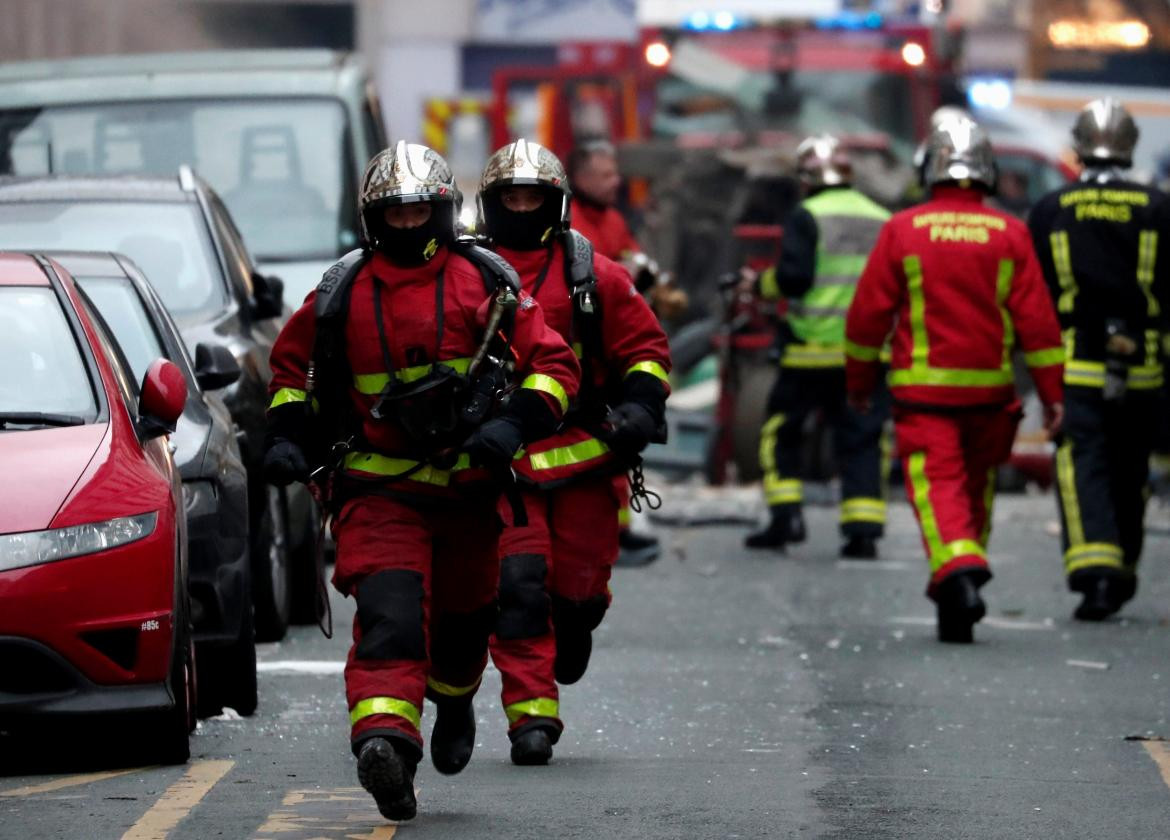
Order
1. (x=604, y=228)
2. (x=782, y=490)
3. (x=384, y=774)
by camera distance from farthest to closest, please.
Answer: (x=782, y=490), (x=604, y=228), (x=384, y=774)

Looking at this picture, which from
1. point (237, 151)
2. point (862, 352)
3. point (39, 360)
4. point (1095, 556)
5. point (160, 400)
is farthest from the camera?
point (237, 151)

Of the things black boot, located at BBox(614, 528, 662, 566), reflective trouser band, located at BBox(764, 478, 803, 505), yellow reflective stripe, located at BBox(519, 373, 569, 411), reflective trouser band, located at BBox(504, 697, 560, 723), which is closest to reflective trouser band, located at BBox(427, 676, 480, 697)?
reflective trouser band, located at BBox(504, 697, 560, 723)

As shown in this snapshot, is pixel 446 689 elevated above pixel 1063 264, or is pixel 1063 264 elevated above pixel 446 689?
pixel 1063 264

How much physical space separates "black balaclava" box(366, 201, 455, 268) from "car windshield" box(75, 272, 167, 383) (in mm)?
2385

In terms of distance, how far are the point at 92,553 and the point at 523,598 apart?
45.4 inches

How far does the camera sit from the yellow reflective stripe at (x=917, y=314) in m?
10.7

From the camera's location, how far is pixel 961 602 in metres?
10.4

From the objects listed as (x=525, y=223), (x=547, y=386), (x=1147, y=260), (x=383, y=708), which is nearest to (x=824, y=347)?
(x=1147, y=260)

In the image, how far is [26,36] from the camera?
26609 millimetres

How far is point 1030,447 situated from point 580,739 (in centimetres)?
1051

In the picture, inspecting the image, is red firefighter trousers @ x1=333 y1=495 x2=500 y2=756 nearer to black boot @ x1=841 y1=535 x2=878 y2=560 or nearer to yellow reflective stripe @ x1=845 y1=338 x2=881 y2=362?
yellow reflective stripe @ x1=845 y1=338 x2=881 y2=362

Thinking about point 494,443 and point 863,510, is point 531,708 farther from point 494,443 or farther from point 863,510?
point 863,510

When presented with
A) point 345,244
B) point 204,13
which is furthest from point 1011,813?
point 204,13

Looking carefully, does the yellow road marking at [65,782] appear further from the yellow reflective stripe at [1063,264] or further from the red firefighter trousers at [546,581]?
the yellow reflective stripe at [1063,264]
